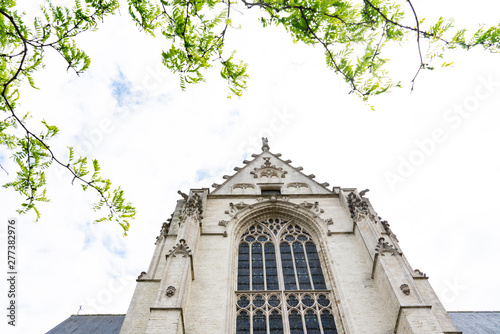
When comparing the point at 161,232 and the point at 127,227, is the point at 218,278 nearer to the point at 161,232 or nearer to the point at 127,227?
the point at 161,232

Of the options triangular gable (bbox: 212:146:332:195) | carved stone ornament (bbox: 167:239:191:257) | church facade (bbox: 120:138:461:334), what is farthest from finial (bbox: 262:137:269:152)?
carved stone ornament (bbox: 167:239:191:257)

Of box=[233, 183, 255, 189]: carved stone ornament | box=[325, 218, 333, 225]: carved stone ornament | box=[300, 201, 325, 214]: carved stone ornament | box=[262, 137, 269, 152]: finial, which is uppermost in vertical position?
box=[262, 137, 269, 152]: finial

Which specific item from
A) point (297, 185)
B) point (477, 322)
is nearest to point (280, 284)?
point (297, 185)

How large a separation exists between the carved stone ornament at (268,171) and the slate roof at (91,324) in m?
9.53

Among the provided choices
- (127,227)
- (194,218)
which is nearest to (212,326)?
(194,218)

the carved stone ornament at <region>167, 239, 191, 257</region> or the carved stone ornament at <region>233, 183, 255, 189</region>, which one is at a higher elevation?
the carved stone ornament at <region>233, 183, 255, 189</region>

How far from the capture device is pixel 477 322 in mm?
15984

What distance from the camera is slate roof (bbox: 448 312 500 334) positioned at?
48.4 feet

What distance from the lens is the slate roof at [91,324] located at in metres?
14.9

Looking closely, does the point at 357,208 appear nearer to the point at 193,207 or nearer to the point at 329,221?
the point at 329,221

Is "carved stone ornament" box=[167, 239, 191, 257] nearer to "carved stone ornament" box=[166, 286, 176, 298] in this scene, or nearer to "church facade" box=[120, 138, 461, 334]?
"church facade" box=[120, 138, 461, 334]

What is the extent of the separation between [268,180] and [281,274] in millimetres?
7305

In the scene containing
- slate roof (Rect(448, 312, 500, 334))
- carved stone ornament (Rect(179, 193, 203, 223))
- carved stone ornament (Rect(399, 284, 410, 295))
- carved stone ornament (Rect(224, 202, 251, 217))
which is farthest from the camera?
carved stone ornament (Rect(224, 202, 251, 217))

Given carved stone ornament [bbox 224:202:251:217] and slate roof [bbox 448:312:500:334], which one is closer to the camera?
slate roof [bbox 448:312:500:334]
